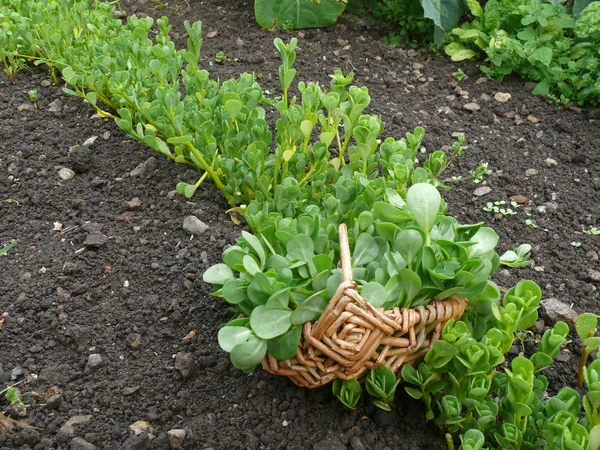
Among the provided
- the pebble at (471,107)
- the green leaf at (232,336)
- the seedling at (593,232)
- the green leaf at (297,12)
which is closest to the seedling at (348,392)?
the green leaf at (232,336)

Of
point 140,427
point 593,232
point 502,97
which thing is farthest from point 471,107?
point 140,427

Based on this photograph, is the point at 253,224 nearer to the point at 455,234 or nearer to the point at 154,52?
the point at 455,234

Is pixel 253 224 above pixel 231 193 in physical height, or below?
above

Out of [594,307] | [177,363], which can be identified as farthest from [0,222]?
[594,307]

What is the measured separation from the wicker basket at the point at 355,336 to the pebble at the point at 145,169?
1248 mm

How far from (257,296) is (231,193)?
0.90 meters

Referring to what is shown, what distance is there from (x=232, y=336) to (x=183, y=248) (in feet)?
2.71

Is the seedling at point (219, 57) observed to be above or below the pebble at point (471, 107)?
below

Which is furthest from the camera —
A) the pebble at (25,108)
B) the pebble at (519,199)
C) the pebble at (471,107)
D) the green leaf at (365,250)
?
the pebble at (471,107)

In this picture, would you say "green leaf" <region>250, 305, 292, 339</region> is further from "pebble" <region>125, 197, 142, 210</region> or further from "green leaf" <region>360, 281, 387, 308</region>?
"pebble" <region>125, 197, 142, 210</region>

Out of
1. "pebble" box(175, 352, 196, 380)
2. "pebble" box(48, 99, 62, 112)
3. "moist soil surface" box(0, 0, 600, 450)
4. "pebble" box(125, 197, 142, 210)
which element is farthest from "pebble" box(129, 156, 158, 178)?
"pebble" box(175, 352, 196, 380)

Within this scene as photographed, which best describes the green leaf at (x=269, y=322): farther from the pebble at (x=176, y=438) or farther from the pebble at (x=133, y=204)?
the pebble at (x=133, y=204)

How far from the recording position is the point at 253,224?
88.0 inches

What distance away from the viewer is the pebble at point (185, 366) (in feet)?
6.97
